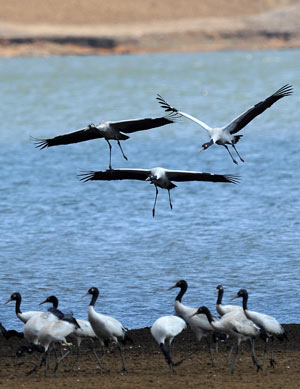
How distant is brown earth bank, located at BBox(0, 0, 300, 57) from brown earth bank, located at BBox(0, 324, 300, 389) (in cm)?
12234

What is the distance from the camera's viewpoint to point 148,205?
3003 cm

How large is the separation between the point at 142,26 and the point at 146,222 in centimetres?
13338

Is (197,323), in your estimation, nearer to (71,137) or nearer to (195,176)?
(195,176)

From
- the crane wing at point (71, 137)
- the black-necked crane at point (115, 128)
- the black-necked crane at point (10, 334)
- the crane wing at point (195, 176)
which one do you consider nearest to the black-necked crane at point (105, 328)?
the black-necked crane at point (10, 334)

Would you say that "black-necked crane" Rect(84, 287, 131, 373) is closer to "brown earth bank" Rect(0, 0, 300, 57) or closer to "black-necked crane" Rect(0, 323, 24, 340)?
"black-necked crane" Rect(0, 323, 24, 340)

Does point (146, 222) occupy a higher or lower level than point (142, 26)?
lower

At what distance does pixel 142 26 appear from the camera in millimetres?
158250

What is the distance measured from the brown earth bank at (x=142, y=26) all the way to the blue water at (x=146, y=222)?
76.0m

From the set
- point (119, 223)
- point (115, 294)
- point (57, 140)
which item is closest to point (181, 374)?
point (57, 140)

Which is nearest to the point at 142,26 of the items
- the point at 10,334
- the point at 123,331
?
the point at 10,334

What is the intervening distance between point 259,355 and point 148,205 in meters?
15.6

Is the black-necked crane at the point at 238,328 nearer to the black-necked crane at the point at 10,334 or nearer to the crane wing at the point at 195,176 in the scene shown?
the crane wing at the point at 195,176

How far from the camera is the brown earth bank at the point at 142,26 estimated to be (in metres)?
139

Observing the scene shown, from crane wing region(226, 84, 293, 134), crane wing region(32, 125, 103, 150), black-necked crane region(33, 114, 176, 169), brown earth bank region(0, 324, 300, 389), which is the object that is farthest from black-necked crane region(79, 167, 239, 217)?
brown earth bank region(0, 324, 300, 389)
